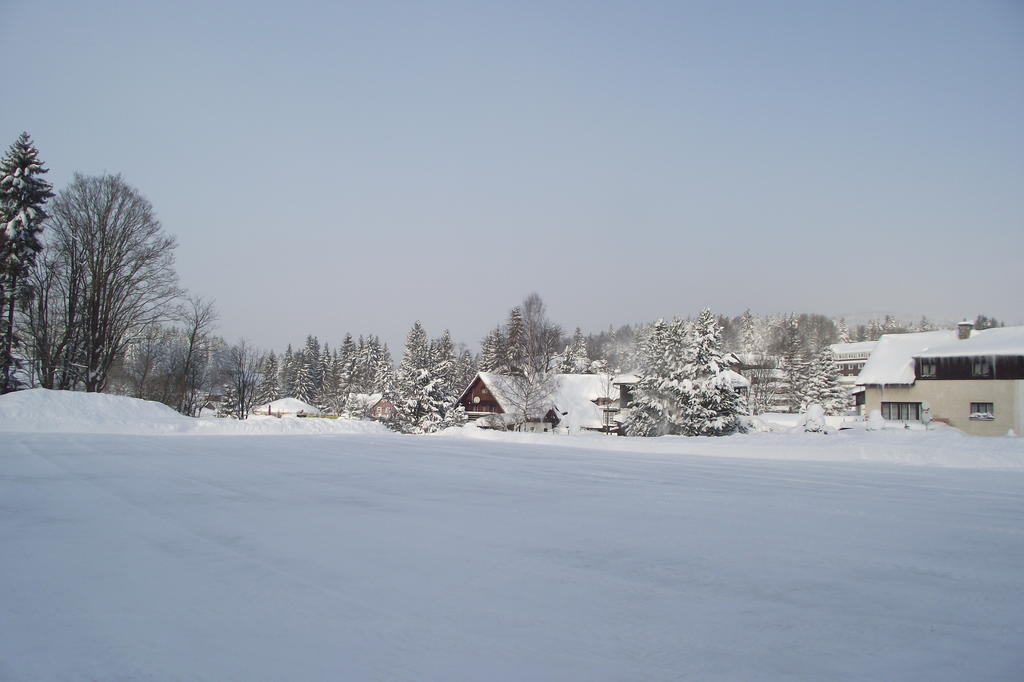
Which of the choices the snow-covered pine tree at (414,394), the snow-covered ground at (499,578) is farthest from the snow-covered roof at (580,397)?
the snow-covered ground at (499,578)

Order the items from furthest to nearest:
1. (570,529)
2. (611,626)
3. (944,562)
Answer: (570,529) < (944,562) < (611,626)

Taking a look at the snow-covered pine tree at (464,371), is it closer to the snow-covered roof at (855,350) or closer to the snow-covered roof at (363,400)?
the snow-covered roof at (363,400)

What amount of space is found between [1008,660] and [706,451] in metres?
16.9

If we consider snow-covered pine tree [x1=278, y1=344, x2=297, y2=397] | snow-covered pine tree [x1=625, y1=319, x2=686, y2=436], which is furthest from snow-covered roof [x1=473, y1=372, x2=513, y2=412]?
snow-covered pine tree [x1=278, y1=344, x2=297, y2=397]

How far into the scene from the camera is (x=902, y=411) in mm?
35656

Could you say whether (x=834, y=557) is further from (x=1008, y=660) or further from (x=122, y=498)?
(x=122, y=498)

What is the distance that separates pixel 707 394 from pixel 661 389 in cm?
262

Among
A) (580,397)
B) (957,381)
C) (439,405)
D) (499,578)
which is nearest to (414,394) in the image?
(439,405)

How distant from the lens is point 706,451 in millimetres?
20297

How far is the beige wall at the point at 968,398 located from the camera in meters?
31.5

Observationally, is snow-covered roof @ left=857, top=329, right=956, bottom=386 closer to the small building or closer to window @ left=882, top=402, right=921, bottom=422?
window @ left=882, top=402, right=921, bottom=422

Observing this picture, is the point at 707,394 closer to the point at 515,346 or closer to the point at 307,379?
the point at 515,346

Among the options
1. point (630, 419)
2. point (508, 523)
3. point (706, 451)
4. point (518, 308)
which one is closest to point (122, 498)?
point (508, 523)

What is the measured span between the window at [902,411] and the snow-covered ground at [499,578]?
27.1 metres
